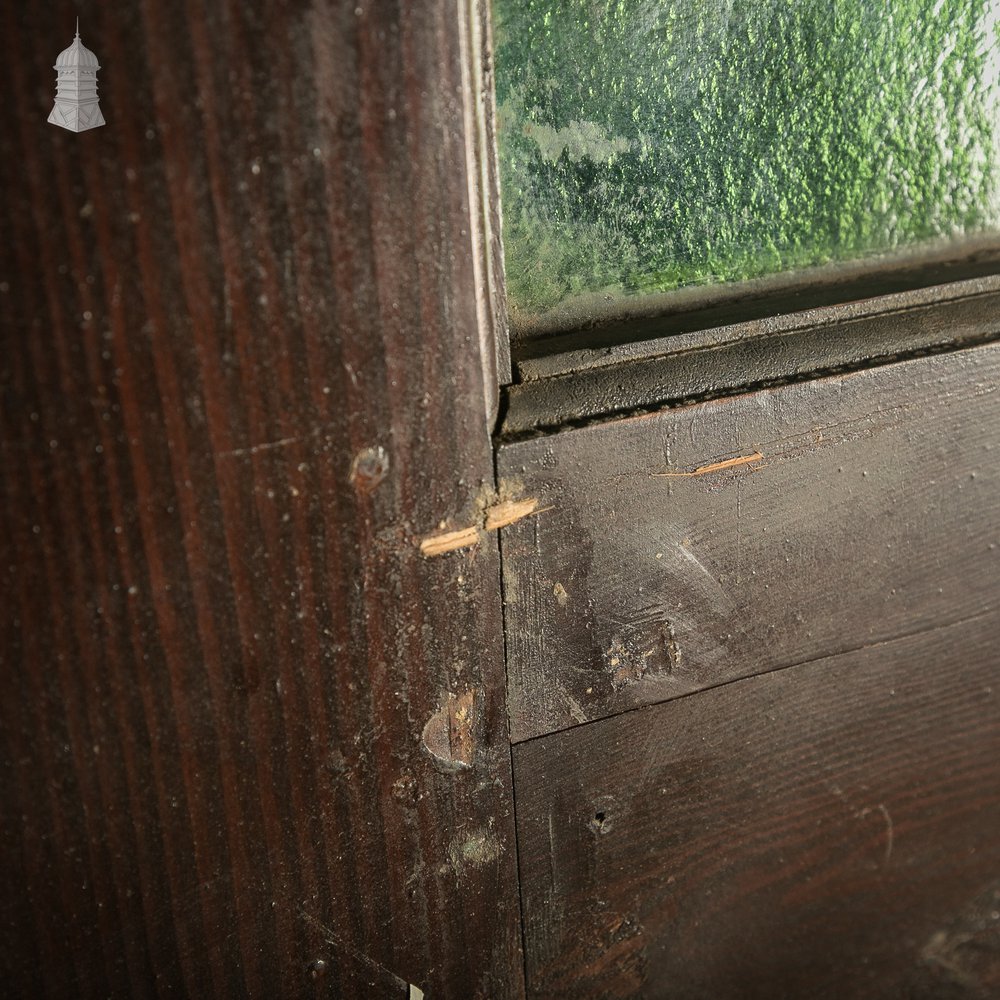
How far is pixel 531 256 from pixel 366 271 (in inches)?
7.3

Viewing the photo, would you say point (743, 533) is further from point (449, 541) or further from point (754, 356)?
point (449, 541)

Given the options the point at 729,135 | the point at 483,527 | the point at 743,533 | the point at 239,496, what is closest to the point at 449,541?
the point at 483,527

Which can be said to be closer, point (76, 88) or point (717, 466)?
point (76, 88)

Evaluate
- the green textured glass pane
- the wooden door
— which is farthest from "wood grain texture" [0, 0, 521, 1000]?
the green textured glass pane

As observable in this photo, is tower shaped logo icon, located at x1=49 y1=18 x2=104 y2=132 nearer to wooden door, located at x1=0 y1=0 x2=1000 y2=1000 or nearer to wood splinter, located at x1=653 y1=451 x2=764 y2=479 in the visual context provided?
wooden door, located at x1=0 y1=0 x2=1000 y2=1000

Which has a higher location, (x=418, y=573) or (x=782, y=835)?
(x=418, y=573)

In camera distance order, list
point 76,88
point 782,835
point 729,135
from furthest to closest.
A: point 782,835 → point 729,135 → point 76,88

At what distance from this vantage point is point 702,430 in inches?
30.0

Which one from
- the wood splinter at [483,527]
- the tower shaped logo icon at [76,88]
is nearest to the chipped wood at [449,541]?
the wood splinter at [483,527]

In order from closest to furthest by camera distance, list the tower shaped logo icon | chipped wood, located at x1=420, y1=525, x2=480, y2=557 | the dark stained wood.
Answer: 1. the tower shaped logo icon
2. chipped wood, located at x1=420, y1=525, x2=480, y2=557
3. the dark stained wood

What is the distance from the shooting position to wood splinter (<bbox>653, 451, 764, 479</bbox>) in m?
0.76

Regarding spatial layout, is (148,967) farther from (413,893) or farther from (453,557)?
(453,557)

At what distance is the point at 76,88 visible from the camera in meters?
0.50

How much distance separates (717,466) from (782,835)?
0.41 m
